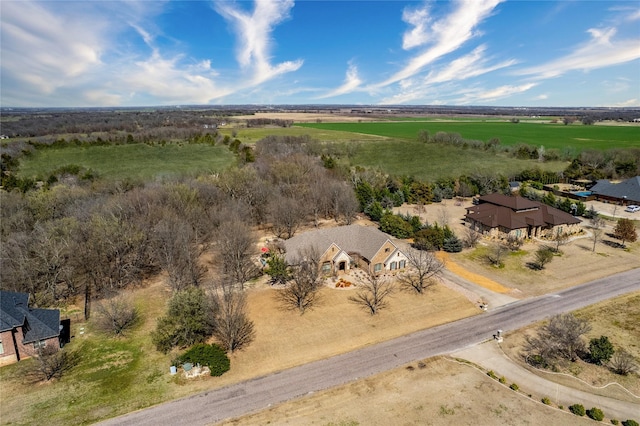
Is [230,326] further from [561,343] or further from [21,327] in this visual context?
[561,343]

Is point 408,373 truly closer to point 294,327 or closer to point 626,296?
point 294,327

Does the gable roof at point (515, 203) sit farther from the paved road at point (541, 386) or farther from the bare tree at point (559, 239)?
the paved road at point (541, 386)

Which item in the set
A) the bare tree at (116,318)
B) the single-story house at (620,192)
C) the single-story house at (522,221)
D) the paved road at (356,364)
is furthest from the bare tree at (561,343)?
the single-story house at (620,192)

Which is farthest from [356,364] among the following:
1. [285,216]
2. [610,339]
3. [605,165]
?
[605,165]

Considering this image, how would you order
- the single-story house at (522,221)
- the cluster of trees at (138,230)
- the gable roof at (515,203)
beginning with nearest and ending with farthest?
the cluster of trees at (138,230) < the single-story house at (522,221) < the gable roof at (515,203)

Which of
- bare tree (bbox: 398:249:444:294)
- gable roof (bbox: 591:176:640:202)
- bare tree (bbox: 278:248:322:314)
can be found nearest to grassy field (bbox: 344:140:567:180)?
gable roof (bbox: 591:176:640:202)

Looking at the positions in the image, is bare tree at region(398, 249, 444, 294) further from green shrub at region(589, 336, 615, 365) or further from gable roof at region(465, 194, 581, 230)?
gable roof at region(465, 194, 581, 230)

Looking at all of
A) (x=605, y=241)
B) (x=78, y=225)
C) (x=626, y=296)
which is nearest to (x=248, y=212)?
(x=78, y=225)
